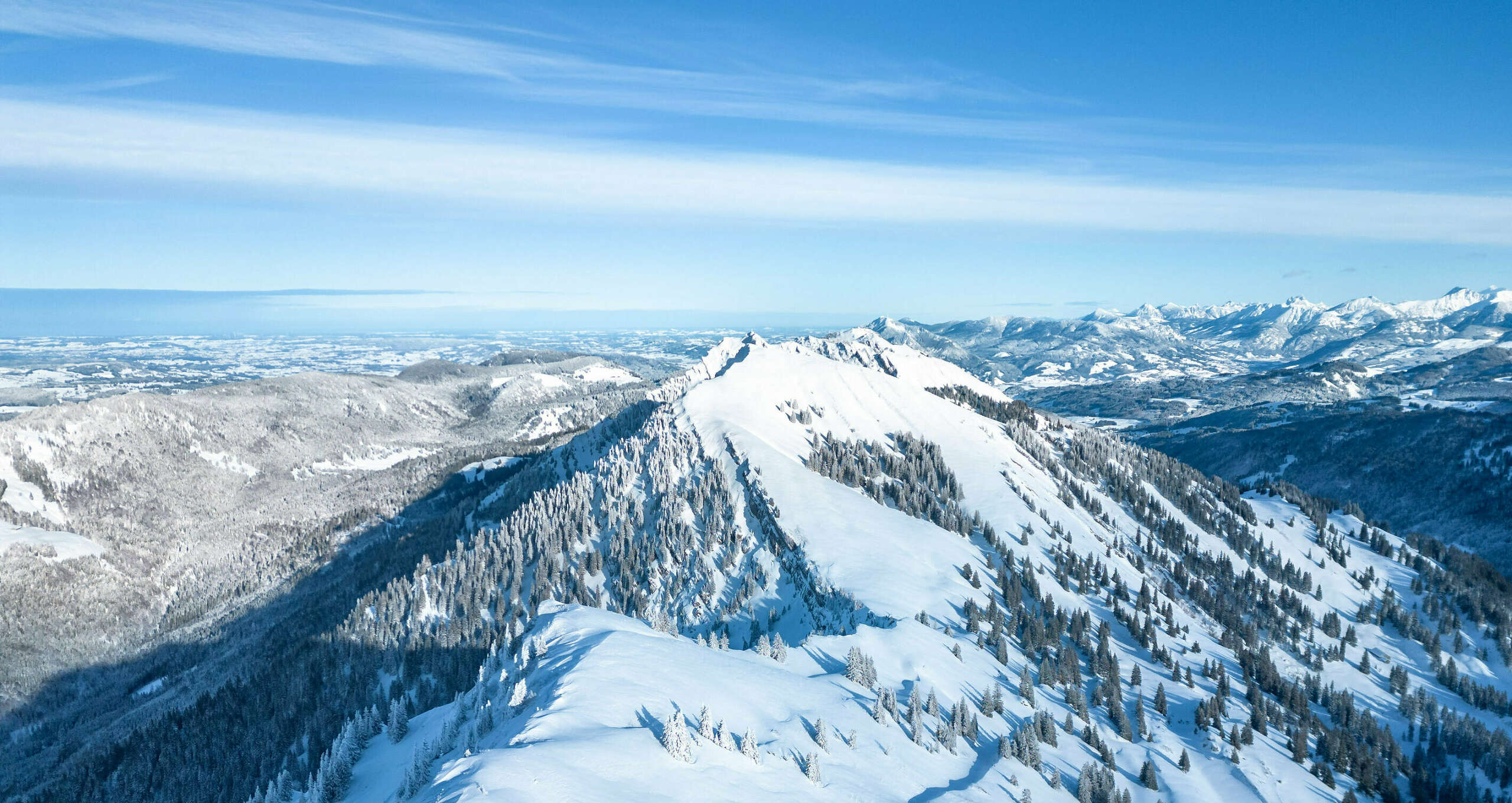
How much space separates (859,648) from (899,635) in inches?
306

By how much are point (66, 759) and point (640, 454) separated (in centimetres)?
10073

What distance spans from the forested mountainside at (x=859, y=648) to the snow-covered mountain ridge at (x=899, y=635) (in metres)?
0.44

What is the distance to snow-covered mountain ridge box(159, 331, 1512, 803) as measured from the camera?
45125mm

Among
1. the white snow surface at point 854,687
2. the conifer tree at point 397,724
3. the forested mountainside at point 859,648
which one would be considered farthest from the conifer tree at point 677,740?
the conifer tree at point 397,724

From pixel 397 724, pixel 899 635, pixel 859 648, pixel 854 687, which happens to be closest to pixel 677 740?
pixel 854 687

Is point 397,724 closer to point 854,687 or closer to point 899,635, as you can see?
point 854,687

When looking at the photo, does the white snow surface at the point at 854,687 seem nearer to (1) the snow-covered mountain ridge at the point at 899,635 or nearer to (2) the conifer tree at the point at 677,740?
(1) the snow-covered mountain ridge at the point at 899,635

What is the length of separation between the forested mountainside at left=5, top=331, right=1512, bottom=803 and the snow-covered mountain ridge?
445 millimetres

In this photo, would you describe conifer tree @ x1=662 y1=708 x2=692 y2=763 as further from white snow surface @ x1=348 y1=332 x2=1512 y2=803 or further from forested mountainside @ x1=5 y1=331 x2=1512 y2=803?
white snow surface @ x1=348 y1=332 x2=1512 y2=803

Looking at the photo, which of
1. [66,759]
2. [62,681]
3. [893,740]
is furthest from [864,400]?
[62,681]

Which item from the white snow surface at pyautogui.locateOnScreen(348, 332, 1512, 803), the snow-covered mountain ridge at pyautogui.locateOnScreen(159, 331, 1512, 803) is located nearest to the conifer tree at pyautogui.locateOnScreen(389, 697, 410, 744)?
the snow-covered mountain ridge at pyautogui.locateOnScreen(159, 331, 1512, 803)

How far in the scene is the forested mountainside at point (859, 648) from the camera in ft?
151

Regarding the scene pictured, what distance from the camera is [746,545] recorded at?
335ft

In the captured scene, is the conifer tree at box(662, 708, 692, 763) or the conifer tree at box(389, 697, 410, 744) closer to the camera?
the conifer tree at box(662, 708, 692, 763)
